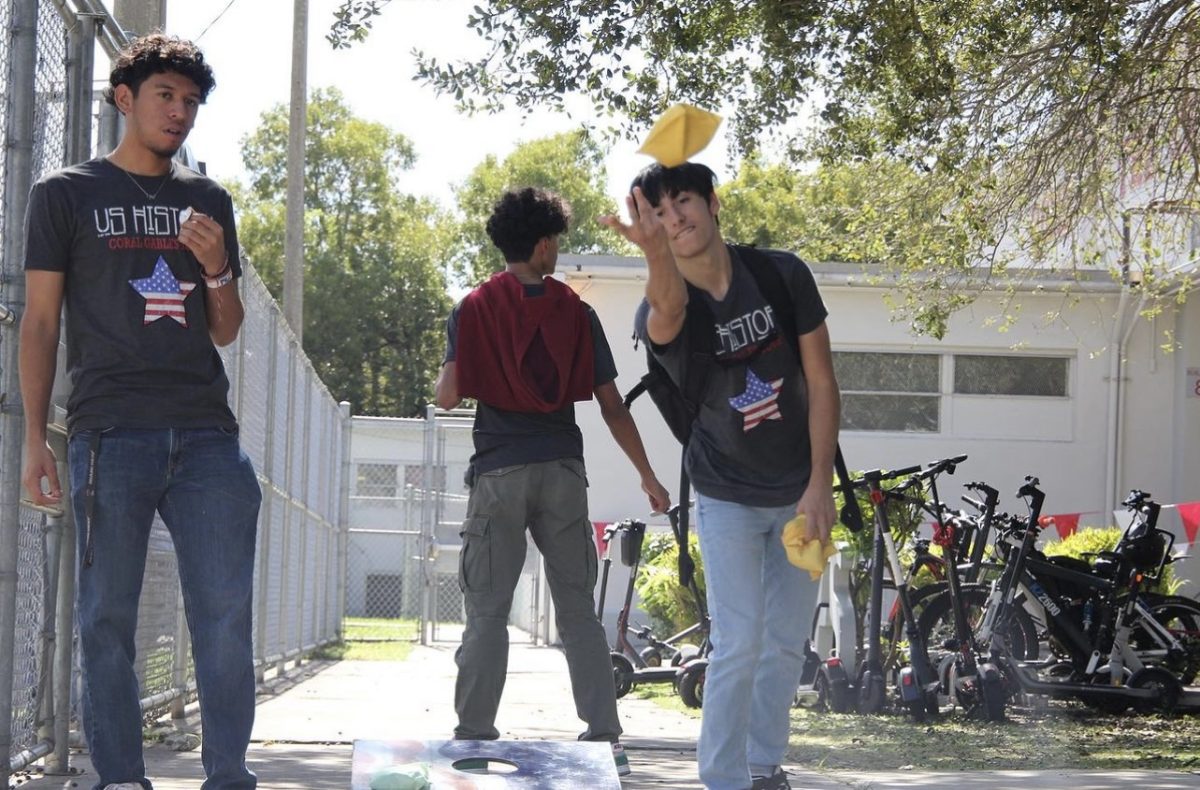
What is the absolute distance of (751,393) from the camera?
16.2 ft

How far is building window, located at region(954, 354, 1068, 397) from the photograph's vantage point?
752 inches

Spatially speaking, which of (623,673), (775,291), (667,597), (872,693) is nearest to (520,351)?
(775,291)

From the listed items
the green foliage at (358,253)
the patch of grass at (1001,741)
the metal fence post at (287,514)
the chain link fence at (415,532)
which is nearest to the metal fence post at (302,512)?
the metal fence post at (287,514)

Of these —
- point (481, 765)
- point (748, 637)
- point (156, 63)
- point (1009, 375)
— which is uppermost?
point (1009, 375)

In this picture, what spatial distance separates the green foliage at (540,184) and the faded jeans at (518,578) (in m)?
45.3

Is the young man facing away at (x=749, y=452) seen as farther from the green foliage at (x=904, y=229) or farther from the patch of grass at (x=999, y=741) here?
the green foliage at (x=904, y=229)

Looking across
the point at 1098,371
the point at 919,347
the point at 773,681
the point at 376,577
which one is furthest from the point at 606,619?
the point at 376,577

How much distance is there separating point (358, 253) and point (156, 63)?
48.8m

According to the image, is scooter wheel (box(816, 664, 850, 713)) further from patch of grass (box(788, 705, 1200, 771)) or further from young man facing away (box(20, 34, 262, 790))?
young man facing away (box(20, 34, 262, 790))

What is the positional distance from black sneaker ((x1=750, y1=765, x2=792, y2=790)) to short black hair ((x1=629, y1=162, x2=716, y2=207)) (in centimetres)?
175

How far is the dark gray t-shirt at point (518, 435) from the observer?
19.2 ft

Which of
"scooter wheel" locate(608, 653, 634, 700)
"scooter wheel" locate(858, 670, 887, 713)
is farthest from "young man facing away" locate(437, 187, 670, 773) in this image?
"scooter wheel" locate(608, 653, 634, 700)

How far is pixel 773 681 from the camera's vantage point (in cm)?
499

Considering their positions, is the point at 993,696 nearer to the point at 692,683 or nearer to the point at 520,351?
the point at 692,683
